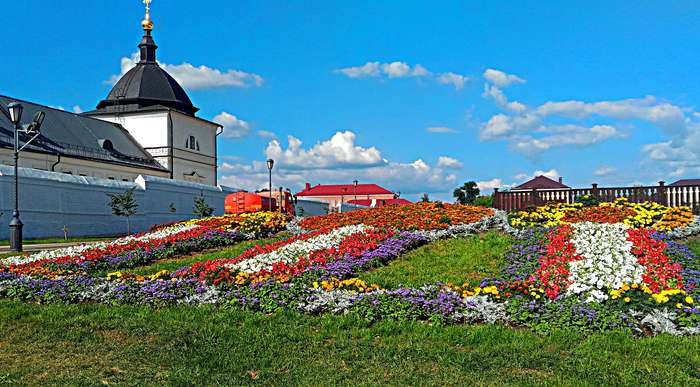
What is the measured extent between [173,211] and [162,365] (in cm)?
2713

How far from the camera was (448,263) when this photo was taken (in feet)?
34.4

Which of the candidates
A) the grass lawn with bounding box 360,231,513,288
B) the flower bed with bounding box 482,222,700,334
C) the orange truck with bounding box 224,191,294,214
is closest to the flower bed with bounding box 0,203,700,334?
the flower bed with bounding box 482,222,700,334

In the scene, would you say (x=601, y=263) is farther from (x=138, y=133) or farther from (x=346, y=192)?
(x=346, y=192)

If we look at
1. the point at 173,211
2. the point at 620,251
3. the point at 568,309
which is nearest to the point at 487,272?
the point at 620,251

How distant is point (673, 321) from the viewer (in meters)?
6.32

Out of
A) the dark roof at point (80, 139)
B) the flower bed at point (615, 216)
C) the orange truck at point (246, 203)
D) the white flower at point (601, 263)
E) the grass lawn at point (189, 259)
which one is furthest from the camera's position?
the dark roof at point (80, 139)

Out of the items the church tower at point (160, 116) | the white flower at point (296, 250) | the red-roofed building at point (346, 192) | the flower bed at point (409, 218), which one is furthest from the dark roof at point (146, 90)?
the red-roofed building at point (346, 192)

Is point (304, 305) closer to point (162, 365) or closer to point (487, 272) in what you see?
point (162, 365)

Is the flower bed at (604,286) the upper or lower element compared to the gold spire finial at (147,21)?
lower

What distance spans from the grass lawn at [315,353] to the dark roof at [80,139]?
33980 mm

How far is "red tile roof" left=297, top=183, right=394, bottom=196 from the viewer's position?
119000mm

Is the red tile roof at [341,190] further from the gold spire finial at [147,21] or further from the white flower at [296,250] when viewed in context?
the white flower at [296,250]

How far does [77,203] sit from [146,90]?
31285mm

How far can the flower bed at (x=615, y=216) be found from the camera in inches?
555
